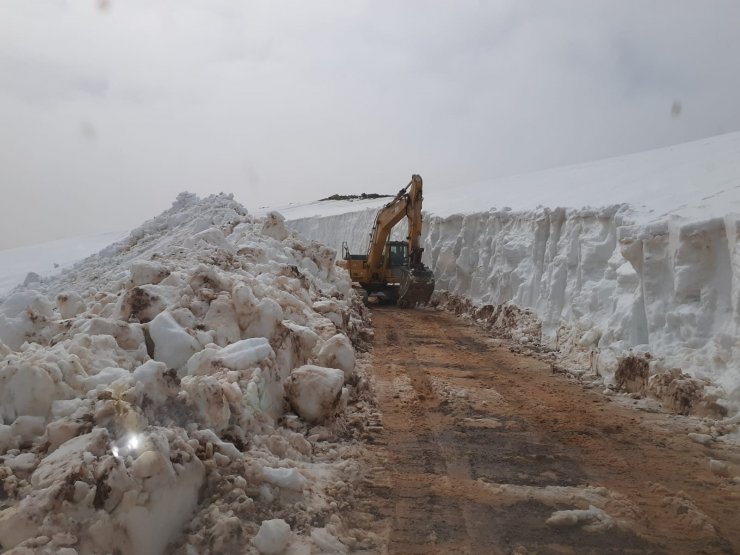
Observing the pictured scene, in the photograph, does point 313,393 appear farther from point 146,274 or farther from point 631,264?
point 631,264

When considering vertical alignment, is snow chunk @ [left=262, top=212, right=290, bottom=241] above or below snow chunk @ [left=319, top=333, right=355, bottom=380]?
above

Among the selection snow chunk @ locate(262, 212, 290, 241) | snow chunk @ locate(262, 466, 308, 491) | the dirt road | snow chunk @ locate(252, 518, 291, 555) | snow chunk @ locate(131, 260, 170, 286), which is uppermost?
snow chunk @ locate(262, 212, 290, 241)

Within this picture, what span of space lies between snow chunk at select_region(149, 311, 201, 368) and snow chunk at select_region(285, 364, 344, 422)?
0.91m

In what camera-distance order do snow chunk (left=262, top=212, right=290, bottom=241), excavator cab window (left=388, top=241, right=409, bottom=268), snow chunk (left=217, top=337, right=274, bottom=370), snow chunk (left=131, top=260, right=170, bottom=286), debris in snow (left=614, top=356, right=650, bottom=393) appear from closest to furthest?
snow chunk (left=217, top=337, right=274, bottom=370)
snow chunk (left=131, top=260, right=170, bottom=286)
debris in snow (left=614, top=356, right=650, bottom=393)
snow chunk (left=262, top=212, right=290, bottom=241)
excavator cab window (left=388, top=241, right=409, bottom=268)

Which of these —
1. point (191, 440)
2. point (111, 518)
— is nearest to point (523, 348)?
point (191, 440)

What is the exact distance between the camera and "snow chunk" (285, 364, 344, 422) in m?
5.04

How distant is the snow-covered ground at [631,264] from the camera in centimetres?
623

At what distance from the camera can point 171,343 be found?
4.90 m

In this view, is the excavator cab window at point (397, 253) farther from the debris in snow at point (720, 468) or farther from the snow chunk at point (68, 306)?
the debris in snow at point (720, 468)

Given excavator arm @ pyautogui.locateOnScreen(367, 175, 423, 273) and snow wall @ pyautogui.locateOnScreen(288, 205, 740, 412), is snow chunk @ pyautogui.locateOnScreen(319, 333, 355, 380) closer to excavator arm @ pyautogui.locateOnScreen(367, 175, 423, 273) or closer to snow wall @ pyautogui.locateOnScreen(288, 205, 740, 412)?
snow wall @ pyautogui.locateOnScreen(288, 205, 740, 412)

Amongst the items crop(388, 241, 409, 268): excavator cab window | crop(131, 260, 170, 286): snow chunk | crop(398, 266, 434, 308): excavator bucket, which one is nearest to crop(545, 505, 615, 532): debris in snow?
crop(131, 260, 170, 286): snow chunk

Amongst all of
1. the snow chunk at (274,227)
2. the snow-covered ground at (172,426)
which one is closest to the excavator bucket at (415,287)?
the snow chunk at (274,227)

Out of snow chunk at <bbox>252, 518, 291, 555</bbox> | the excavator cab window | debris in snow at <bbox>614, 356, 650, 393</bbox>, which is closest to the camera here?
snow chunk at <bbox>252, 518, 291, 555</bbox>

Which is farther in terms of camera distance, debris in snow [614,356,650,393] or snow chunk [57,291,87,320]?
debris in snow [614,356,650,393]
